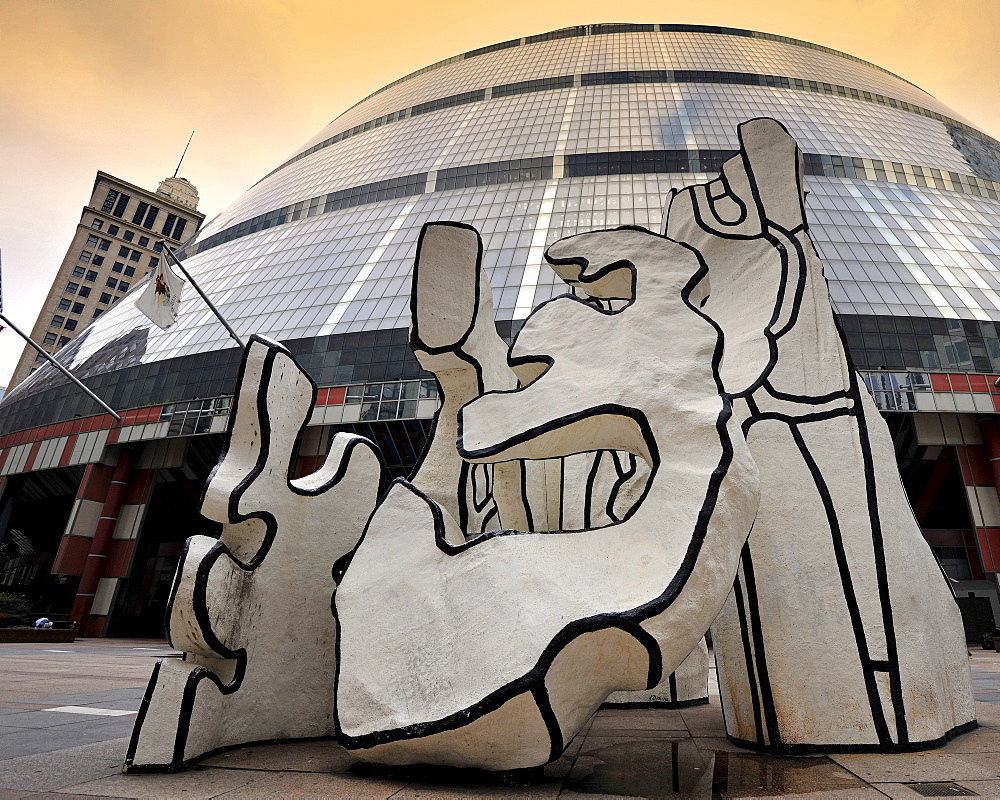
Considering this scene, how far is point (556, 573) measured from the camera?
4.20 metres

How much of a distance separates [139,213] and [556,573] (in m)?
95.0

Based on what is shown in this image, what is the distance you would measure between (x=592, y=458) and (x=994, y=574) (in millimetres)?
22542

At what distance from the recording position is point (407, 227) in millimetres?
31312

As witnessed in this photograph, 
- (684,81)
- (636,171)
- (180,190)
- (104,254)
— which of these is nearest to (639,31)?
(684,81)

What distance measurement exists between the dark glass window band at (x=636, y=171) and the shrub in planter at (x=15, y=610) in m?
23.1

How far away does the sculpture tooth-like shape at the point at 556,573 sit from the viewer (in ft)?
12.8

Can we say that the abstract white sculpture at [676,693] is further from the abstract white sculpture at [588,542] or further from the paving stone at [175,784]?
the paving stone at [175,784]

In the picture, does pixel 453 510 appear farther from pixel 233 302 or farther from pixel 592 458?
pixel 233 302

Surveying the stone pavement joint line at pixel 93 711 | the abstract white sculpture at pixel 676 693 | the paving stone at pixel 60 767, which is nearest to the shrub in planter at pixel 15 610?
the stone pavement joint line at pixel 93 711

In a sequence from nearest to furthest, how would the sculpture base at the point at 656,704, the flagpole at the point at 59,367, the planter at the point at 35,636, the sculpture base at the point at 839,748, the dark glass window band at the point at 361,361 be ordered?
the sculpture base at the point at 839,748
the sculpture base at the point at 656,704
the flagpole at the point at 59,367
the planter at the point at 35,636
the dark glass window band at the point at 361,361

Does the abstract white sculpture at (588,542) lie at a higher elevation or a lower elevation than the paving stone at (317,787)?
higher

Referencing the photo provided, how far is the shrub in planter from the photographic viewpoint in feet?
77.0

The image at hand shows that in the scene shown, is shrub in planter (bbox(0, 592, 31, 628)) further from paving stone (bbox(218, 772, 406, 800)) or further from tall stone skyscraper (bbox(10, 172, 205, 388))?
tall stone skyscraper (bbox(10, 172, 205, 388))

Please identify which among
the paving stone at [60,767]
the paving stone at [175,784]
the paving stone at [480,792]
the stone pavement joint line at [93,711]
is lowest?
the stone pavement joint line at [93,711]
